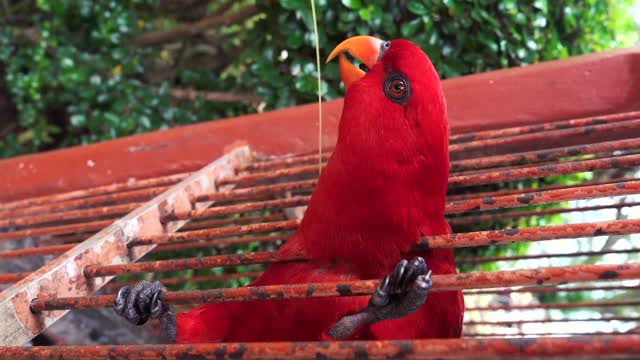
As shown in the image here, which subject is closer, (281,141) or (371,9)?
(281,141)

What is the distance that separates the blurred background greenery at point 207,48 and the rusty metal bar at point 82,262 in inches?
36.9

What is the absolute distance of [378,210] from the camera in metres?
0.72

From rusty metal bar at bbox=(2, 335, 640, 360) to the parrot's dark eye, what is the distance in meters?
0.41

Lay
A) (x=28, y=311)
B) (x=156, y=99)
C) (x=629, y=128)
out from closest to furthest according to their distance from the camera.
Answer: (x=28, y=311) → (x=629, y=128) → (x=156, y=99)

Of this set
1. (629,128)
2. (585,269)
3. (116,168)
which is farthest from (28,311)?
(629,128)

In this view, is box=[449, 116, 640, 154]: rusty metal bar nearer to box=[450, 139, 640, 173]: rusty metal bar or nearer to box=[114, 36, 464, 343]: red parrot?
box=[450, 139, 640, 173]: rusty metal bar

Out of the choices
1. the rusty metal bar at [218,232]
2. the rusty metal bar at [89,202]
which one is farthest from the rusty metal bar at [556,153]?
the rusty metal bar at [89,202]

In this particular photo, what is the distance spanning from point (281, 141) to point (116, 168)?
0.47 metres

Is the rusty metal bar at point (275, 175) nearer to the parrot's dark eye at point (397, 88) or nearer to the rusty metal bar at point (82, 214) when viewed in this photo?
the rusty metal bar at point (82, 214)

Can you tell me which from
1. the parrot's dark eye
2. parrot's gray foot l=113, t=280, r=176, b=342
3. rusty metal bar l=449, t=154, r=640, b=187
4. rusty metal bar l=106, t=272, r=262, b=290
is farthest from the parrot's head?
rusty metal bar l=106, t=272, r=262, b=290

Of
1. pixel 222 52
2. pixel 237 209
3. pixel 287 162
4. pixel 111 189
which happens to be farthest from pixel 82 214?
pixel 222 52

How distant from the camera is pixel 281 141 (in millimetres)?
1299

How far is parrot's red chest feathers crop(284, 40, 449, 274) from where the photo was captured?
0.72 metres

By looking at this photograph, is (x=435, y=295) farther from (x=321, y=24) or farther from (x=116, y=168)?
(x=321, y=24)
